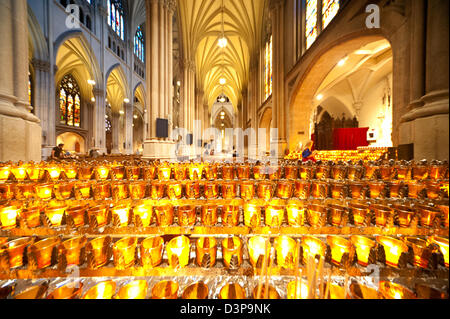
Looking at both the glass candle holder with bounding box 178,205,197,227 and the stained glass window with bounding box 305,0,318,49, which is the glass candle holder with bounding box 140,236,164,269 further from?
the stained glass window with bounding box 305,0,318,49

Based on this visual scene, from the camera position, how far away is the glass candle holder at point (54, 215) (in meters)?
1.45

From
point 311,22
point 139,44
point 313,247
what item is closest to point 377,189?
point 313,247

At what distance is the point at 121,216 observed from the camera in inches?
57.6

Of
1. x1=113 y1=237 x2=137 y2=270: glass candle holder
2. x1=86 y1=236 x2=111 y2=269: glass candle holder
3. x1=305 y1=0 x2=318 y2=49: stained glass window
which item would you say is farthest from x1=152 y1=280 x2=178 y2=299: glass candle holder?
x1=305 y1=0 x2=318 y2=49: stained glass window

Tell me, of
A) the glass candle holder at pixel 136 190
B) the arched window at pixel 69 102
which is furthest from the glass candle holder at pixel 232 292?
the arched window at pixel 69 102

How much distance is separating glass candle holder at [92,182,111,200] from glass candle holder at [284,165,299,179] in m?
1.87

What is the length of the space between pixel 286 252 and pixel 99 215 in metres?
1.42

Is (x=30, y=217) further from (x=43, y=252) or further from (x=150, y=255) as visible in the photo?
(x=150, y=255)

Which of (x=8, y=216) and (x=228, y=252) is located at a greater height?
(x=8, y=216)

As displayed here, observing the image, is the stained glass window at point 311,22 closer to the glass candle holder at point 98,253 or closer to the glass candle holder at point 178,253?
the glass candle holder at point 178,253

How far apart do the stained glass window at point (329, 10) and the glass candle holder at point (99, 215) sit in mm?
7605

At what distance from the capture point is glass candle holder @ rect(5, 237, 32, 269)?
1.09 metres

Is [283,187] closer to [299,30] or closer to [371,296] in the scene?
[371,296]

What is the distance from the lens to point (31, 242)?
3.85 ft
